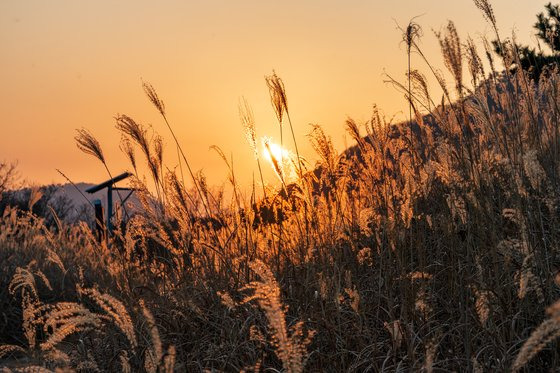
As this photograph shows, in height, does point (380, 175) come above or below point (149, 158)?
below

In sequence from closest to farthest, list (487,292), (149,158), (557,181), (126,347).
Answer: (487,292) → (126,347) → (557,181) → (149,158)

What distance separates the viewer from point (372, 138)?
430 cm

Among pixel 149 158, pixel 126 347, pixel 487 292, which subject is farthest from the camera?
pixel 149 158

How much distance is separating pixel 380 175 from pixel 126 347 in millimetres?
1846

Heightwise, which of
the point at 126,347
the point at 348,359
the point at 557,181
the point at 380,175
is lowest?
the point at 348,359

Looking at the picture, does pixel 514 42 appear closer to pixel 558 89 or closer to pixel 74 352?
pixel 558 89

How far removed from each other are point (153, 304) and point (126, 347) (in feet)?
1.25

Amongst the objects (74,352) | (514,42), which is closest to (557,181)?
(514,42)

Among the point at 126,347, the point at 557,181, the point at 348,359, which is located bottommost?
the point at 348,359

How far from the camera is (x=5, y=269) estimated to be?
7230 mm

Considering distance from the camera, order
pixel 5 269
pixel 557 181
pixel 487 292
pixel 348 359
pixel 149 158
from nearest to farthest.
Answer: pixel 487 292, pixel 348 359, pixel 557 181, pixel 149 158, pixel 5 269

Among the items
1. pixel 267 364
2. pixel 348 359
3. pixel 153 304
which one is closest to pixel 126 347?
pixel 153 304

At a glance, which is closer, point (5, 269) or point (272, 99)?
point (272, 99)

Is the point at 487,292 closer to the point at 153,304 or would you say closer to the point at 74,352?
the point at 153,304
